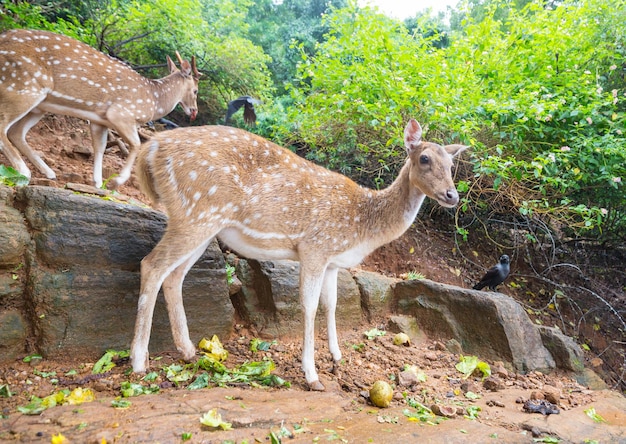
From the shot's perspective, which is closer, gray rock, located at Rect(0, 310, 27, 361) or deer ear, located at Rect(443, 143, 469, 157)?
gray rock, located at Rect(0, 310, 27, 361)

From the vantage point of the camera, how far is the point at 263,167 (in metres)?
3.68

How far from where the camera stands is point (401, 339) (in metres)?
4.68

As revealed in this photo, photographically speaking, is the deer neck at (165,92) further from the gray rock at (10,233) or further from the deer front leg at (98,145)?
the gray rock at (10,233)

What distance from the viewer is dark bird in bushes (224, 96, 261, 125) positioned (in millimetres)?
8156

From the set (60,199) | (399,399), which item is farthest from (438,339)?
(60,199)

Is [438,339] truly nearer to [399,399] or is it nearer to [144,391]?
[399,399]

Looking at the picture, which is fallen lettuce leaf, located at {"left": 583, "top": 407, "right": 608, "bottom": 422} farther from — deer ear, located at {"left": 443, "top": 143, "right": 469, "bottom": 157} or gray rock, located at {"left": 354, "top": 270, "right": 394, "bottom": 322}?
deer ear, located at {"left": 443, "top": 143, "right": 469, "bottom": 157}

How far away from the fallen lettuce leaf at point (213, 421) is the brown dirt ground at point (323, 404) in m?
0.04

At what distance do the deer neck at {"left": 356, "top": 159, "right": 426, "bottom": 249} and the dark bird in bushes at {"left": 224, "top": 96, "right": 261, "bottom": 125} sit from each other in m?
4.84

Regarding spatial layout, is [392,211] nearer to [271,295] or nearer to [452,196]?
[452,196]

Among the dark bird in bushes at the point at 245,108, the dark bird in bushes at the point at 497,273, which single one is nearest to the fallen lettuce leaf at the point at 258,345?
the dark bird in bushes at the point at 497,273

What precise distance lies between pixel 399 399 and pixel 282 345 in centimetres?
132

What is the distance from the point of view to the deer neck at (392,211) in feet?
13.1

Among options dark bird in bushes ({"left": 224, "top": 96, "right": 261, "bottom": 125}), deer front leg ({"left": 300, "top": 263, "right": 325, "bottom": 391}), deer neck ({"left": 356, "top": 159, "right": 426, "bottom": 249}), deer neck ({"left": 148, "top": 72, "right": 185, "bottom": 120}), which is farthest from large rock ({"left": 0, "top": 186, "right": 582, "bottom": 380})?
dark bird in bushes ({"left": 224, "top": 96, "right": 261, "bottom": 125})
